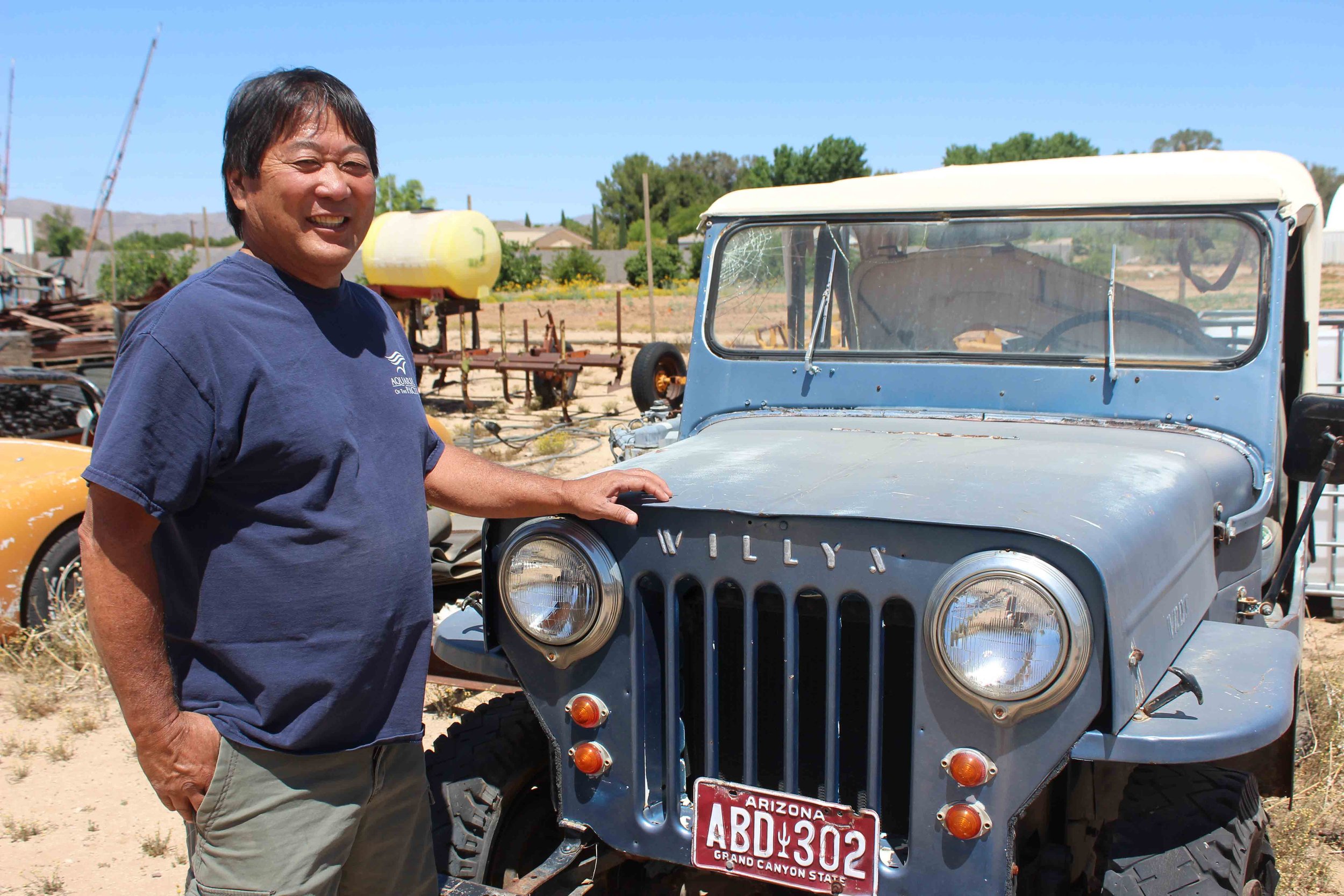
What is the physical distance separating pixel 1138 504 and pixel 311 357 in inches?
63.5

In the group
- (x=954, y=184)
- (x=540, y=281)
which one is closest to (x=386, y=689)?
(x=954, y=184)

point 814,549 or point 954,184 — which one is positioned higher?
point 954,184

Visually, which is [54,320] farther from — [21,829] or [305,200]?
[305,200]

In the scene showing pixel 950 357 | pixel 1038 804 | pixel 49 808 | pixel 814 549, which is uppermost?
pixel 950 357

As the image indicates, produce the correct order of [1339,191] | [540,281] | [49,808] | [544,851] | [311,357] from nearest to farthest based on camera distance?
1. [311,357]
2. [544,851]
3. [49,808]
4. [1339,191]
5. [540,281]

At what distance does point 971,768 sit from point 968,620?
270mm

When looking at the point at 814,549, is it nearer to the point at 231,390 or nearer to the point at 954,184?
Answer: the point at 231,390

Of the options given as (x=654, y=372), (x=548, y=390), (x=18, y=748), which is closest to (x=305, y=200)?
(x=18, y=748)

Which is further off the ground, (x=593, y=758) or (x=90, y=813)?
→ (x=593, y=758)

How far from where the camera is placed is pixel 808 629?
2.07m

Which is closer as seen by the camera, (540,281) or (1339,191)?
(1339,191)

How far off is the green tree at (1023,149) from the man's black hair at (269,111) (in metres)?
61.8

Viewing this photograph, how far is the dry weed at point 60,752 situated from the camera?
13.4ft

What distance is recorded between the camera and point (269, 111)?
1819mm
